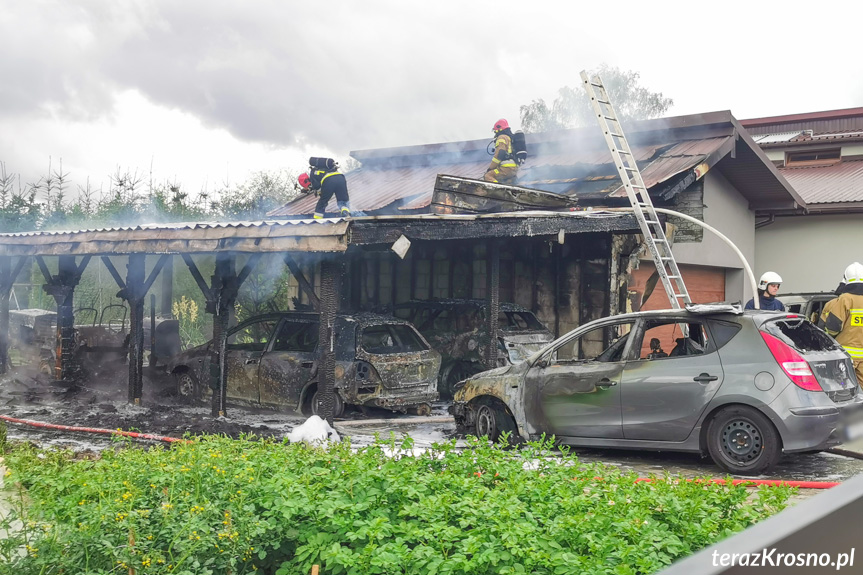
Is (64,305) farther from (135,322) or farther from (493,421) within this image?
(493,421)

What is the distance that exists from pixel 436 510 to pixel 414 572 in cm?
65

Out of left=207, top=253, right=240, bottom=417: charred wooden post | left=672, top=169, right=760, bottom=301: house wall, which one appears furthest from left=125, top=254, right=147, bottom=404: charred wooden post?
left=672, top=169, right=760, bottom=301: house wall

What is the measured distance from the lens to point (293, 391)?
11.4 m

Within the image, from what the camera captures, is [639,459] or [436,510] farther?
[639,459]

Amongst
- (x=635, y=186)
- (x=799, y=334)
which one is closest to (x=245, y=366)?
(x=635, y=186)

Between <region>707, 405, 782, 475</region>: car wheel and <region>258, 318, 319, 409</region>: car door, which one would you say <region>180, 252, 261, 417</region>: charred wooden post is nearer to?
<region>258, 318, 319, 409</region>: car door

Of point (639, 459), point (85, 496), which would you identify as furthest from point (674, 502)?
point (639, 459)

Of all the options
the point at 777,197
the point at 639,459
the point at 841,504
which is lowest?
the point at 639,459

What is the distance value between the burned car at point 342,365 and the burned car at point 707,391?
102 inches

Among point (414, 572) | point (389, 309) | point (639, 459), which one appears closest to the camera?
point (414, 572)

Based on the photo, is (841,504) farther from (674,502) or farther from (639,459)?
(639,459)

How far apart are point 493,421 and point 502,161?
705 cm

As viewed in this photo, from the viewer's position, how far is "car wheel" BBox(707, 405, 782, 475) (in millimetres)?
7273

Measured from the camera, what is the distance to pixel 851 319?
30.4 ft
